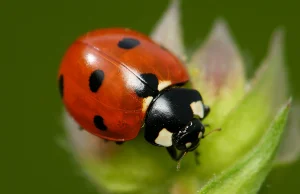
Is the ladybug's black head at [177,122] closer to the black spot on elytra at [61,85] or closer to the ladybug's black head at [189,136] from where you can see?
the ladybug's black head at [189,136]

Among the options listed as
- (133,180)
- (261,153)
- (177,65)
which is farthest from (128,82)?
(261,153)

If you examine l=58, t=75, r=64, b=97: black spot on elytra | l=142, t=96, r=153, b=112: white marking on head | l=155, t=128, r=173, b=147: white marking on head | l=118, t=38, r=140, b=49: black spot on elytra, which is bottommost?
l=155, t=128, r=173, b=147: white marking on head

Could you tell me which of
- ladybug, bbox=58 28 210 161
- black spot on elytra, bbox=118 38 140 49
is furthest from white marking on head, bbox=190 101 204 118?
black spot on elytra, bbox=118 38 140 49

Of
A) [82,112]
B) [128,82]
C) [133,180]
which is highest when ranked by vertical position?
[128,82]

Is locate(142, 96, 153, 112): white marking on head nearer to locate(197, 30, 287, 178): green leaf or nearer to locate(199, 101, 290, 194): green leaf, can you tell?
locate(197, 30, 287, 178): green leaf

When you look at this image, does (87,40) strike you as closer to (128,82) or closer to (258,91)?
(128,82)

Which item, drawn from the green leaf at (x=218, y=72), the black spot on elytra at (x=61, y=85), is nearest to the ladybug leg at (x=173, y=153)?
the green leaf at (x=218, y=72)

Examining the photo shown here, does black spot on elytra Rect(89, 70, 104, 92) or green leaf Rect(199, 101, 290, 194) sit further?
black spot on elytra Rect(89, 70, 104, 92)

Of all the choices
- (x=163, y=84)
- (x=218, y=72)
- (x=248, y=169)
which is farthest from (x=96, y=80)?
(x=248, y=169)
